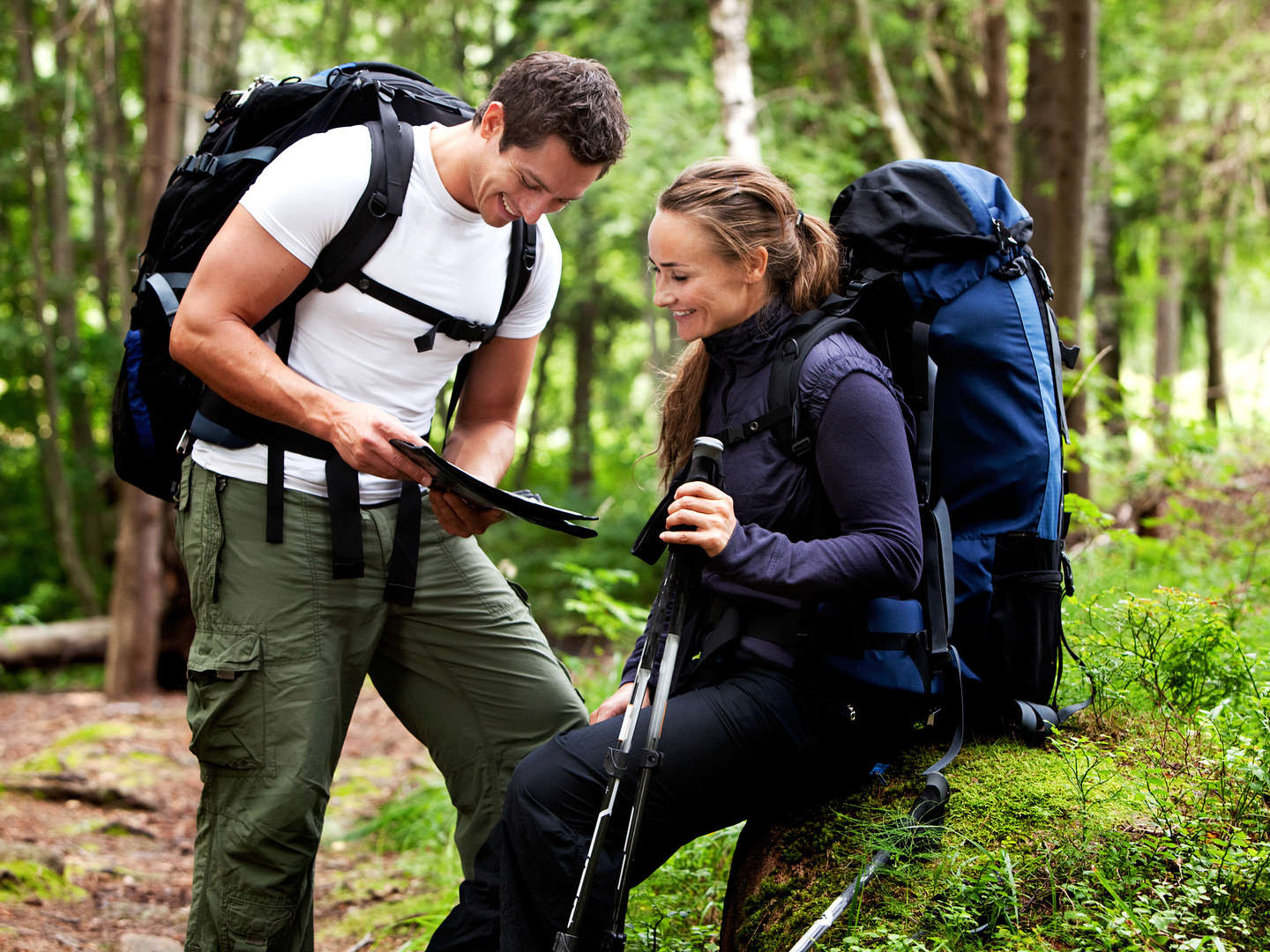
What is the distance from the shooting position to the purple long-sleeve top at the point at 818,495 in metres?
2.32

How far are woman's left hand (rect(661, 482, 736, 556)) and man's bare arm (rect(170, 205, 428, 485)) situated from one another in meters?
0.71

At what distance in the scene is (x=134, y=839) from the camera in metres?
5.50

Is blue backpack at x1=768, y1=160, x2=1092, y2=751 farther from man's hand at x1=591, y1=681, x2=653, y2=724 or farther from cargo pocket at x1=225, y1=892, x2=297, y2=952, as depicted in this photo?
cargo pocket at x1=225, y1=892, x2=297, y2=952

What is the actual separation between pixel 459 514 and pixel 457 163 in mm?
936

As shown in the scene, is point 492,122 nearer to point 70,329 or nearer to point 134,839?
point 134,839

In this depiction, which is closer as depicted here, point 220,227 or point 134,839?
point 220,227

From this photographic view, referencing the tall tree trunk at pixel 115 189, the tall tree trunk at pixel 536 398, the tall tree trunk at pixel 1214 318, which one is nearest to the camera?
the tall tree trunk at pixel 115 189

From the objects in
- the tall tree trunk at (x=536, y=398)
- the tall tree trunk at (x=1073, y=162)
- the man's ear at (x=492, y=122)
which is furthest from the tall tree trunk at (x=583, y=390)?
the man's ear at (x=492, y=122)

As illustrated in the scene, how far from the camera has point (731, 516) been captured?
234 cm

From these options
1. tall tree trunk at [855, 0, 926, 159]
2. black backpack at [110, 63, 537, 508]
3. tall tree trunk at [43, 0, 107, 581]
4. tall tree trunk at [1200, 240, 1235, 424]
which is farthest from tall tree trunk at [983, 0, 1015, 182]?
tall tree trunk at [43, 0, 107, 581]

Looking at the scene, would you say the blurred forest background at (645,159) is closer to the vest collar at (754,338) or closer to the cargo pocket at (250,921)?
the vest collar at (754,338)

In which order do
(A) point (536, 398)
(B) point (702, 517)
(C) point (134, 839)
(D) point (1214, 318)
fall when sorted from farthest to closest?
(A) point (536, 398) < (D) point (1214, 318) < (C) point (134, 839) < (B) point (702, 517)

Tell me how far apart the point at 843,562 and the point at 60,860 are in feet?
13.7

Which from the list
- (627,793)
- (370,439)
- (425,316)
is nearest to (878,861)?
(627,793)
